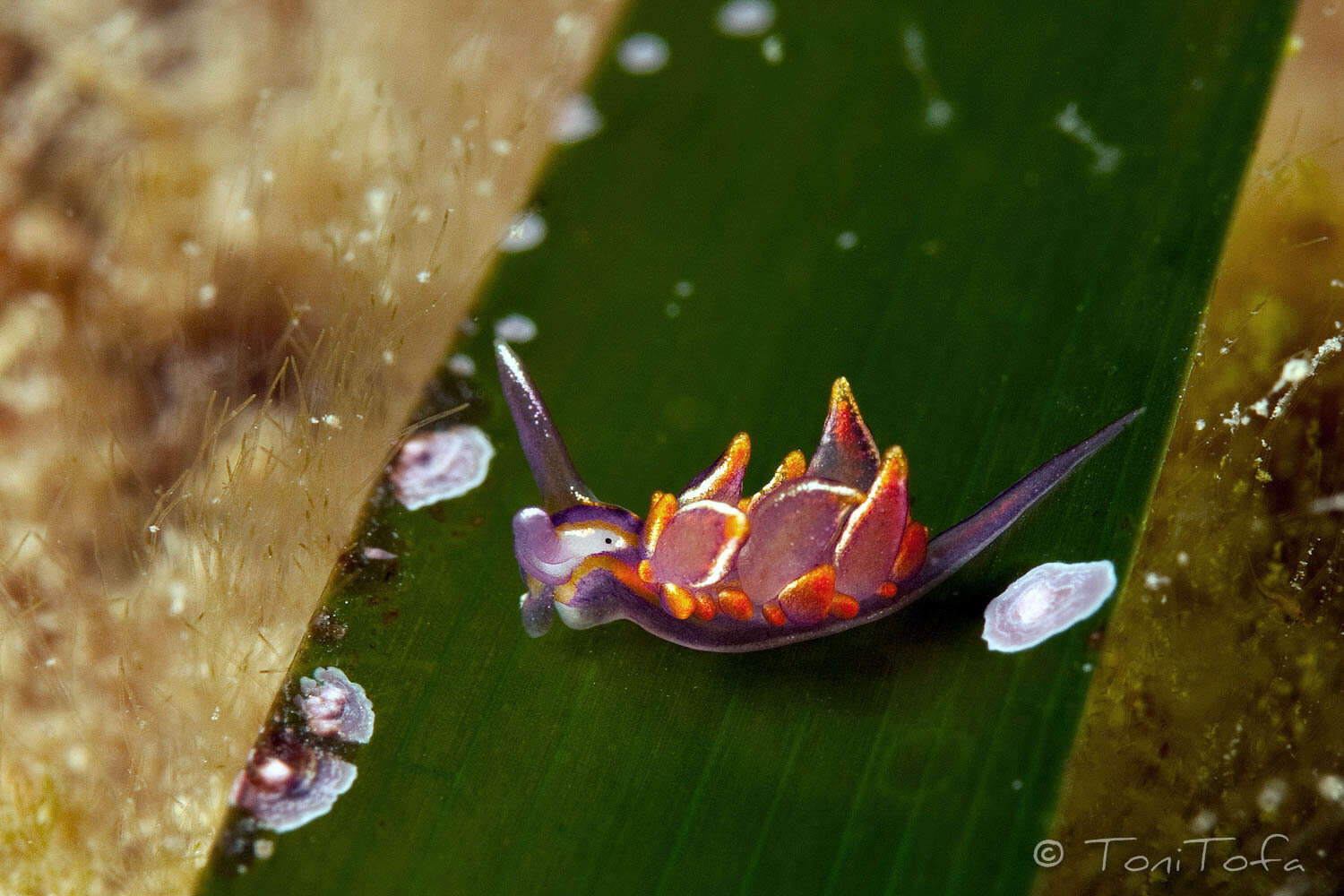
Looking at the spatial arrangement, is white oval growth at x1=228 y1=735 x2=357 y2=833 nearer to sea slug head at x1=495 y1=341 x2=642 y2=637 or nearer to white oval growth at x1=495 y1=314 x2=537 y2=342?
sea slug head at x1=495 y1=341 x2=642 y2=637

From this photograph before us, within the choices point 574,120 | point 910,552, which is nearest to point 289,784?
point 910,552

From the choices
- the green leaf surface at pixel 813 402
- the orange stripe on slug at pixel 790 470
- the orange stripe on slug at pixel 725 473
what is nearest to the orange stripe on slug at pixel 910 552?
the green leaf surface at pixel 813 402

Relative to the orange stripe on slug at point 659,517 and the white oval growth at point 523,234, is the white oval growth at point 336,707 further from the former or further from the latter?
the white oval growth at point 523,234

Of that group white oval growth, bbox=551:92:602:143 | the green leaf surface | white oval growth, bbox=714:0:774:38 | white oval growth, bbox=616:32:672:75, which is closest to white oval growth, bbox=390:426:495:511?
the green leaf surface

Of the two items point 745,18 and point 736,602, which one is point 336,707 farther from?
point 745,18

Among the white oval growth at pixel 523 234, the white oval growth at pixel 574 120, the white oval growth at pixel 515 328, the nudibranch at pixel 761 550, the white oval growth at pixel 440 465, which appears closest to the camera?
the nudibranch at pixel 761 550
